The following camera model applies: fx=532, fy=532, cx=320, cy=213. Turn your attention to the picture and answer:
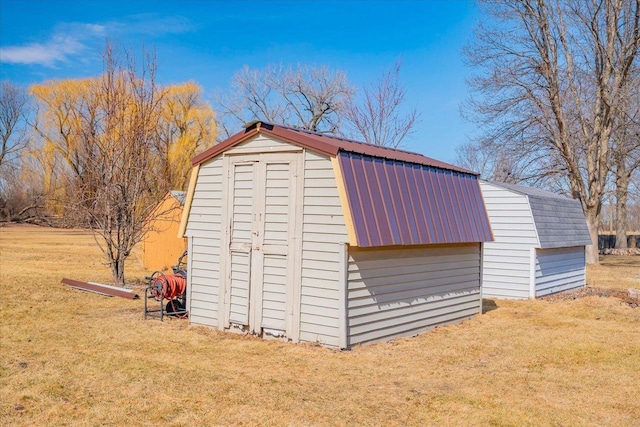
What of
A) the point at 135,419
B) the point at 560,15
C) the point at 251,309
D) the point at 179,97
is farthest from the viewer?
the point at 179,97

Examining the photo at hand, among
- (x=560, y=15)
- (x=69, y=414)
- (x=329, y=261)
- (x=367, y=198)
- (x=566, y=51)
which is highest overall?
(x=560, y=15)

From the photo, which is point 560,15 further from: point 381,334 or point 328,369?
point 328,369

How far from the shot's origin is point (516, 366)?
20.8ft

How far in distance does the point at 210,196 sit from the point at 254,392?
3.84 metres

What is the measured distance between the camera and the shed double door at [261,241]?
7.34 metres

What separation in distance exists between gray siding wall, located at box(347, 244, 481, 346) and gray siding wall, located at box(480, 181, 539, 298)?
2940 millimetres

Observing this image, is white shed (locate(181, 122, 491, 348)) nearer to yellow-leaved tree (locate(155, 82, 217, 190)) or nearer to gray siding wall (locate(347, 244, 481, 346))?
gray siding wall (locate(347, 244, 481, 346))

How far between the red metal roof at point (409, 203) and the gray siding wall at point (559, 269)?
12.4 ft

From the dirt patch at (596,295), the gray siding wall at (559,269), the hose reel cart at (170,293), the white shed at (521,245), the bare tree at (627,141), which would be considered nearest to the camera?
the hose reel cart at (170,293)

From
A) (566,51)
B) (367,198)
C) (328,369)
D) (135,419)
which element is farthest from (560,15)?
(135,419)

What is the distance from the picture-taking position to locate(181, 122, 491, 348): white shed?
690 centimetres

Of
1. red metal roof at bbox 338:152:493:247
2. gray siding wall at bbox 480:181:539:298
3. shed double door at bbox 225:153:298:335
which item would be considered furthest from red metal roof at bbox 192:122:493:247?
gray siding wall at bbox 480:181:539:298

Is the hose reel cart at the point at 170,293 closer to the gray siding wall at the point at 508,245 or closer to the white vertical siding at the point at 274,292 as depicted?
the white vertical siding at the point at 274,292

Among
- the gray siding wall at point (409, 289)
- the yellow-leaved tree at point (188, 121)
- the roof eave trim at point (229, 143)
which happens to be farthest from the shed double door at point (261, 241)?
the yellow-leaved tree at point (188, 121)
